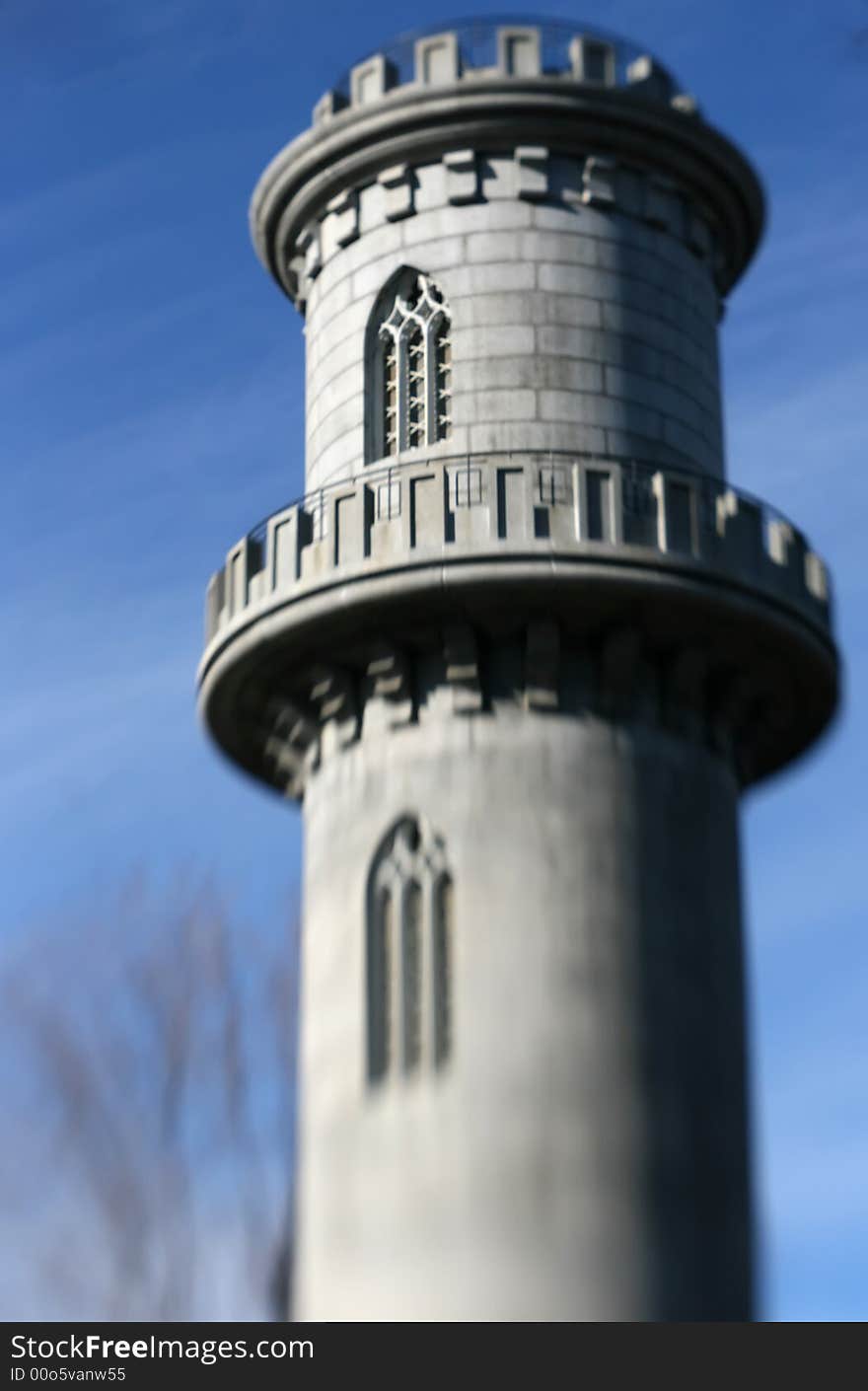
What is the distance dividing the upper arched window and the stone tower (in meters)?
0.05

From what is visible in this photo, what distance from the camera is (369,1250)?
2825 cm

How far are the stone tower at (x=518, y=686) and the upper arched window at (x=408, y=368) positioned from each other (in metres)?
0.05

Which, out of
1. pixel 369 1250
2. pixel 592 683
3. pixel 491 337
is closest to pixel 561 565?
pixel 592 683

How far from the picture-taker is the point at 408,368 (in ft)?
107

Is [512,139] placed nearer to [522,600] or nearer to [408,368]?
[408,368]

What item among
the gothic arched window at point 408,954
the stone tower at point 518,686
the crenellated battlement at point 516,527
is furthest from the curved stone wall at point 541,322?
the gothic arched window at point 408,954

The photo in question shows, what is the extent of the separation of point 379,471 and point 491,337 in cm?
231

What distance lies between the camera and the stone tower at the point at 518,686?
28.2 m

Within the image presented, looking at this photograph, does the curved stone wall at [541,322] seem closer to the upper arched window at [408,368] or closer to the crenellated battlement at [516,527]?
the upper arched window at [408,368]

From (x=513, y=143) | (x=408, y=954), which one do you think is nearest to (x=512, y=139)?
(x=513, y=143)

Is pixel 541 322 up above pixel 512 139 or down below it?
below

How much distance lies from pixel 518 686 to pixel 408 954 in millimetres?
3611

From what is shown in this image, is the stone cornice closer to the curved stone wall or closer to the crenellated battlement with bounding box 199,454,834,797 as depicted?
the curved stone wall

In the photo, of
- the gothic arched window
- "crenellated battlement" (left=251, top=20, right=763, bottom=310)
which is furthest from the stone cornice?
the gothic arched window
